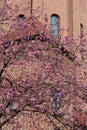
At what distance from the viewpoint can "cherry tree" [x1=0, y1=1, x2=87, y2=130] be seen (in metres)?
12.6

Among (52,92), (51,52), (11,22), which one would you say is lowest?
(52,92)

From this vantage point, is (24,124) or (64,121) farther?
(24,124)

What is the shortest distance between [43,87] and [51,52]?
2.24 metres

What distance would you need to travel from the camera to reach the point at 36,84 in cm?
1284

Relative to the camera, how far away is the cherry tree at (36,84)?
12555 millimetres

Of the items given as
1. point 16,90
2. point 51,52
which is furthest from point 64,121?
point 51,52

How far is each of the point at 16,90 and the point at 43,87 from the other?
93 centimetres

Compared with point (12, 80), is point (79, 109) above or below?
below

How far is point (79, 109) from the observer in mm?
13914

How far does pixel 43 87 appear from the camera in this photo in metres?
12.8

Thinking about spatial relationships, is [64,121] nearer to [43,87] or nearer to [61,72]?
[43,87]

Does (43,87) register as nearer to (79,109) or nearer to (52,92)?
(52,92)

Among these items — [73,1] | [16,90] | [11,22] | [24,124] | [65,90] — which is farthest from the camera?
[73,1]

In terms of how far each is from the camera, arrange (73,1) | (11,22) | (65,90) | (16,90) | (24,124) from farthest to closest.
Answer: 1. (73,1)
2. (24,124)
3. (11,22)
4. (65,90)
5. (16,90)
